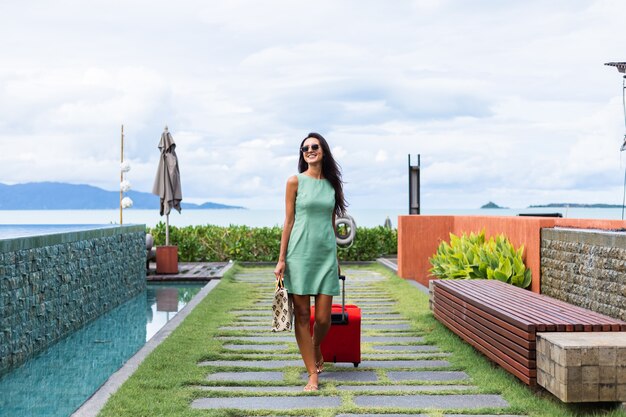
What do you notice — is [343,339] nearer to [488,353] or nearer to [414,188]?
[488,353]

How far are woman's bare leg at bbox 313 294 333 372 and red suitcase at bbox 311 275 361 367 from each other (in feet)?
0.74

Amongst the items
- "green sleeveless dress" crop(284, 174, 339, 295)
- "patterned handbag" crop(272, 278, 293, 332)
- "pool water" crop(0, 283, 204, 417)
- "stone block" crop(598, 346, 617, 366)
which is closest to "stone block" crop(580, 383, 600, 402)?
"stone block" crop(598, 346, 617, 366)

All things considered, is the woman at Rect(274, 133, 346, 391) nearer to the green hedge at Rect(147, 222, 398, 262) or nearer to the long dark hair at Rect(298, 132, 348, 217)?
the long dark hair at Rect(298, 132, 348, 217)

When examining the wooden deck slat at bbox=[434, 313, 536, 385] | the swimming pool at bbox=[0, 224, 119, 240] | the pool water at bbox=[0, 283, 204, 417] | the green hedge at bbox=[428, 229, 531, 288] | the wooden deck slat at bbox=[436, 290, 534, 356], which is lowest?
the pool water at bbox=[0, 283, 204, 417]

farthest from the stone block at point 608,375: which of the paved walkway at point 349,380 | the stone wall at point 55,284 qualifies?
the stone wall at point 55,284

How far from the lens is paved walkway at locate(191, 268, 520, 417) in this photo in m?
4.70

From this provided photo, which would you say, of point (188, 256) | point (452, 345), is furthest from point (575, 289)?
point (188, 256)

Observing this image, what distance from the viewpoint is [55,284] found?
7.73m

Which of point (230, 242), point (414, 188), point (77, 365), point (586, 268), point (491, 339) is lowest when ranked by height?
point (77, 365)

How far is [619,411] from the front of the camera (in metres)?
4.35

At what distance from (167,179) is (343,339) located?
35.0 ft

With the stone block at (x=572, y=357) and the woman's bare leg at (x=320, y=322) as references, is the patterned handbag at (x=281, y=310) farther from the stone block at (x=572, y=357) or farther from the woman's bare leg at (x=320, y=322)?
the stone block at (x=572, y=357)

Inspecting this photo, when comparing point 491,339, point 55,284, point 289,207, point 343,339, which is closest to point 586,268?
point 491,339

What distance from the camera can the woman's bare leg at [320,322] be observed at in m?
5.15
